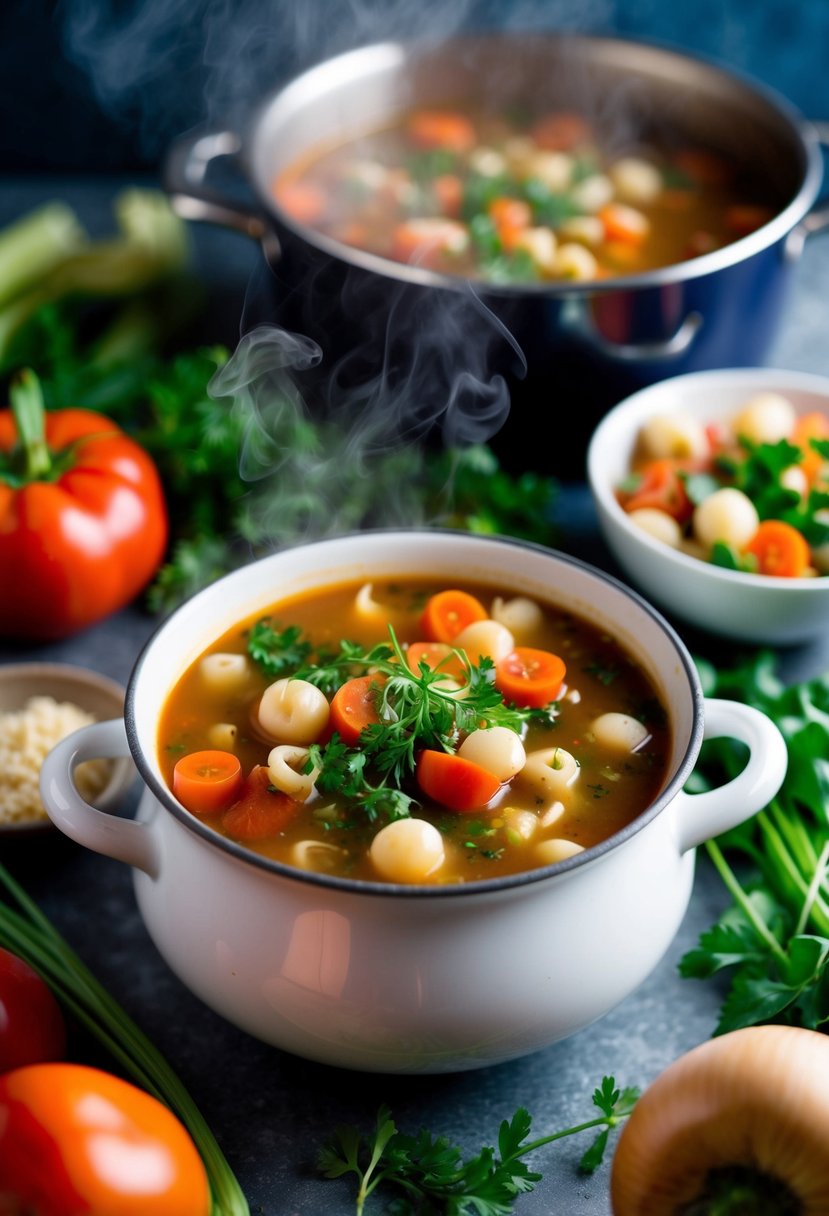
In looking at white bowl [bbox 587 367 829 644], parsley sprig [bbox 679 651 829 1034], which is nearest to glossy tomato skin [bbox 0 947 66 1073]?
parsley sprig [bbox 679 651 829 1034]

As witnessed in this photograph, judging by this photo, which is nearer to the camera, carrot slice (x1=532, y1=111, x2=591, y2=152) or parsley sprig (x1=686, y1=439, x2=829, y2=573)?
parsley sprig (x1=686, y1=439, x2=829, y2=573)

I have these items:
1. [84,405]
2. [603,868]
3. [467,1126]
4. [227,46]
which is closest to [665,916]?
[603,868]

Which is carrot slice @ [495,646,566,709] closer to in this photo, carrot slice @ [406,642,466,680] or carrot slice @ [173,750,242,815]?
carrot slice @ [406,642,466,680]

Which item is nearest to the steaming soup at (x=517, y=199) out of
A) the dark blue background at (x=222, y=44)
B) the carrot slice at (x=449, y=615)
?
the dark blue background at (x=222, y=44)

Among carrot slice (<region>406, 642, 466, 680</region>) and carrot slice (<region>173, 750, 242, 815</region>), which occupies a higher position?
carrot slice (<region>406, 642, 466, 680</region>)

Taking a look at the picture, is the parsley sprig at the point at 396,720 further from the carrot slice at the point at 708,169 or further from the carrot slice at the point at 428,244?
the carrot slice at the point at 708,169

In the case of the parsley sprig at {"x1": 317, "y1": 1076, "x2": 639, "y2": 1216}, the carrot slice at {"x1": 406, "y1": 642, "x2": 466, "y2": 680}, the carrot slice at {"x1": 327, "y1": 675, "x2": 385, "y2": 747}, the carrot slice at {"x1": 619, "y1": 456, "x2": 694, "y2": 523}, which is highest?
the carrot slice at {"x1": 327, "y1": 675, "x2": 385, "y2": 747}

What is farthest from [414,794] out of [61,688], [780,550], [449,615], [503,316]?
[503,316]
